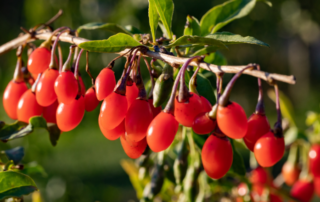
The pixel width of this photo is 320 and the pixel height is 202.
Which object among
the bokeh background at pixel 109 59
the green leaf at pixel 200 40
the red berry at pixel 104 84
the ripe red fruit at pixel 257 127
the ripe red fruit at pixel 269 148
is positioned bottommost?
the bokeh background at pixel 109 59

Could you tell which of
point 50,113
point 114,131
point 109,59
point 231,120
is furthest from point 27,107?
point 109,59

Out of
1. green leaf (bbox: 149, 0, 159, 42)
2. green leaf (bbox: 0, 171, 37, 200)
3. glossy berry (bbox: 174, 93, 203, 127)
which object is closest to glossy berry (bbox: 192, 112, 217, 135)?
glossy berry (bbox: 174, 93, 203, 127)

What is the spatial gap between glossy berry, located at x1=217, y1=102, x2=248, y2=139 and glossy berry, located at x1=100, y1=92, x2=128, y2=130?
169 mm

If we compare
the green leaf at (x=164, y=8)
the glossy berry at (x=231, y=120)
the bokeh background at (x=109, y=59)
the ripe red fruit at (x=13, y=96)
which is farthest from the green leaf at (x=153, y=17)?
A: the bokeh background at (x=109, y=59)

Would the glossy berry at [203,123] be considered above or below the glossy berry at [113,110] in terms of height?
below

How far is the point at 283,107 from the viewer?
1.34 m

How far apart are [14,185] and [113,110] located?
253 millimetres

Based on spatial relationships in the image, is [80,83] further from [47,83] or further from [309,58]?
[309,58]

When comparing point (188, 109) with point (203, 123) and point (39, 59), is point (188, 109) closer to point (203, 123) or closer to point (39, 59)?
point (203, 123)

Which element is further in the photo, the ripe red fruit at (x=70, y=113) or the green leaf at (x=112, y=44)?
the ripe red fruit at (x=70, y=113)

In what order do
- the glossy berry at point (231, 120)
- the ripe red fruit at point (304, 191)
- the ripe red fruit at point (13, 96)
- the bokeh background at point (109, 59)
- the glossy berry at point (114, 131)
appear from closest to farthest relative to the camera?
the glossy berry at point (231, 120) < the glossy berry at point (114, 131) < the ripe red fruit at point (13, 96) < the ripe red fruit at point (304, 191) < the bokeh background at point (109, 59)

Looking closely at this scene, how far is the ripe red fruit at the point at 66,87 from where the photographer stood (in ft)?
2.18

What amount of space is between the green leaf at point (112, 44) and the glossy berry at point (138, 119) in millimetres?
103

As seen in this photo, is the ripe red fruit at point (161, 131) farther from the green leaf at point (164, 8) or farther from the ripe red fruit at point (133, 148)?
the green leaf at point (164, 8)
